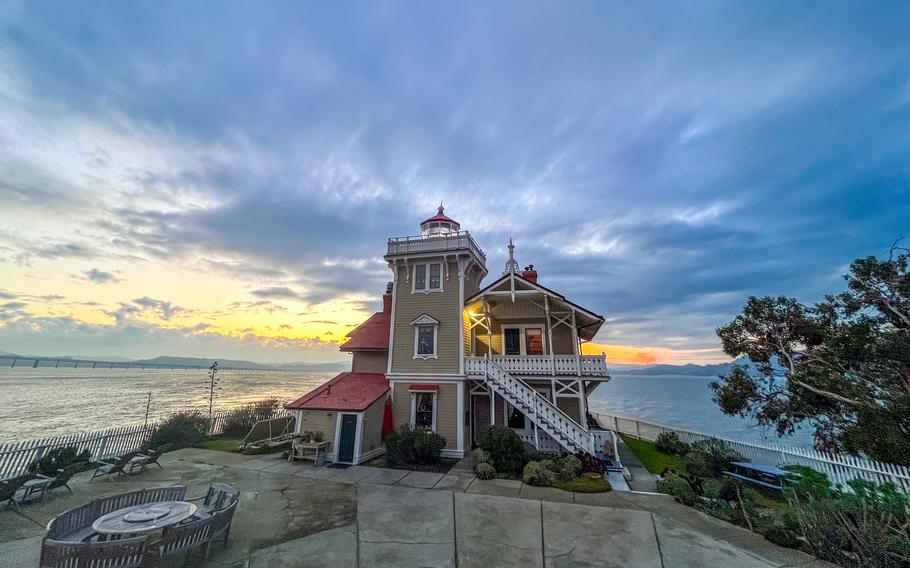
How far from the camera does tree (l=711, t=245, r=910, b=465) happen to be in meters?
11.1

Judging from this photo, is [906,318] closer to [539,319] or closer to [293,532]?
[539,319]

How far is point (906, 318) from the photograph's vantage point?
12.6 m

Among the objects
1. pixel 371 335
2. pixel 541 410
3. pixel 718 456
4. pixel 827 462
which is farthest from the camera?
pixel 371 335

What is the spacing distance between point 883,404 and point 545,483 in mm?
12058

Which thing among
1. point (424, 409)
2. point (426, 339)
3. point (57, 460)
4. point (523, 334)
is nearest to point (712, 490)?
point (523, 334)

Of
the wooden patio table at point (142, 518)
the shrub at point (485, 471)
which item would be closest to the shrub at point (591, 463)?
the shrub at point (485, 471)

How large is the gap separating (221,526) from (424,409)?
10.5 m

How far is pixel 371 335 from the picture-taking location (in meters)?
19.8

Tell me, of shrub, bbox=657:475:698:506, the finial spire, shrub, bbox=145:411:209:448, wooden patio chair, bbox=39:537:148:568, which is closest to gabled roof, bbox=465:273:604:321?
the finial spire

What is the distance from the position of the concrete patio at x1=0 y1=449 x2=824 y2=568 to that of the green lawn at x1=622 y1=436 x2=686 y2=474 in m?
4.69

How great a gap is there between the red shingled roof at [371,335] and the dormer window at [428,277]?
2948 millimetres

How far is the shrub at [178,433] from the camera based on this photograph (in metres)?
15.9

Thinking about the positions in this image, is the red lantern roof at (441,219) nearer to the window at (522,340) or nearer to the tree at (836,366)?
the window at (522,340)

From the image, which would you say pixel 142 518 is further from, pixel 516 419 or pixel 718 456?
pixel 718 456
